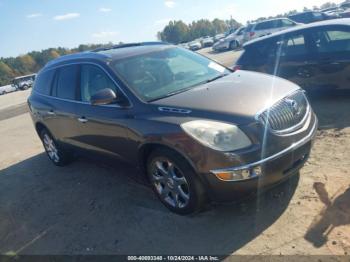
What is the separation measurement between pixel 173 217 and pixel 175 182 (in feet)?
1.44

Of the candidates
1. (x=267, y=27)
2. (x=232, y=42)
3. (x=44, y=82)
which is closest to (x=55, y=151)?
(x=44, y=82)

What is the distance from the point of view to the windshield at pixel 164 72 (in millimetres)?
4492

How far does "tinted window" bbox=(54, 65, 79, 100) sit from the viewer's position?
5.52 meters

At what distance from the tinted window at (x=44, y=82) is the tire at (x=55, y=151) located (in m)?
0.73

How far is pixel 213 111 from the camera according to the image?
3.77 m

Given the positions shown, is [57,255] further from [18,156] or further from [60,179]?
[18,156]

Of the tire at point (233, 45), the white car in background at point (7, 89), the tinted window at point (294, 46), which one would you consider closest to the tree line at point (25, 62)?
the white car in background at point (7, 89)

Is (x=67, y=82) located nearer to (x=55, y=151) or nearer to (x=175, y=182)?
(x=55, y=151)

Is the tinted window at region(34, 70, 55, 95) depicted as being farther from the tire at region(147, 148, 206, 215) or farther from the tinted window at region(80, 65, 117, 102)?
the tire at region(147, 148, 206, 215)

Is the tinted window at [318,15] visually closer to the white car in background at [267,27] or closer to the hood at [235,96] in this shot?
the white car in background at [267,27]

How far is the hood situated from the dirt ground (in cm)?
107

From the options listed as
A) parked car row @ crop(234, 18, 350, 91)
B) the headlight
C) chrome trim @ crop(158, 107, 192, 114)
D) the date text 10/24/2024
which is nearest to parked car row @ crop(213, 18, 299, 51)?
parked car row @ crop(234, 18, 350, 91)

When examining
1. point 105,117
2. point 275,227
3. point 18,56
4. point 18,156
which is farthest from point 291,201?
point 18,56

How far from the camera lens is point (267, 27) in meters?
25.6
